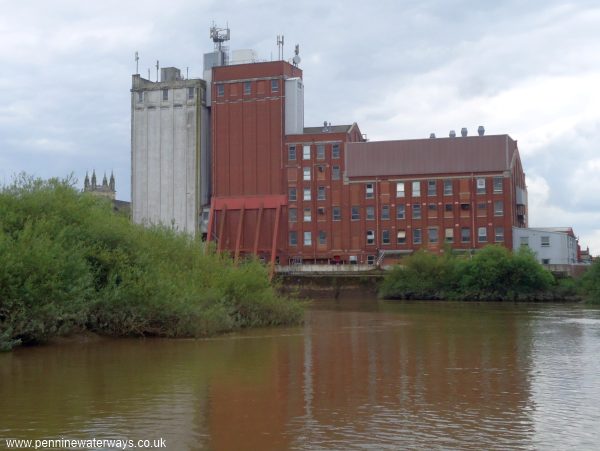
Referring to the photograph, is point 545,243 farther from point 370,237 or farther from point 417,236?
point 370,237

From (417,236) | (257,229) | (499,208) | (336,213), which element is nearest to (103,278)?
(257,229)

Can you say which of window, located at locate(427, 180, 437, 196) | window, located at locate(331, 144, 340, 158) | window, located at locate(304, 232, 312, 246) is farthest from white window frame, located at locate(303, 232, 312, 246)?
window, located at locate(427, 180, 437, 196)

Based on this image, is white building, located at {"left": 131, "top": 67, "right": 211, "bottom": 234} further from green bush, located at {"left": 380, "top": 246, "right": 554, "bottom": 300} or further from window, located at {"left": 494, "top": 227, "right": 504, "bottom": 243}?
window, located at {"left": 494, "top": 227, "right": 504, "bottom": 243}

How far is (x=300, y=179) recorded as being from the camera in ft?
313

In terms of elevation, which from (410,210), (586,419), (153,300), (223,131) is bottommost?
(586,419)

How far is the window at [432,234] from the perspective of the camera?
9088cm

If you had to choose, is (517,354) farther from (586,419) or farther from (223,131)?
(223,131)

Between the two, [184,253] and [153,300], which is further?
[184,253]

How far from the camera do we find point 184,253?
39531 millimetres

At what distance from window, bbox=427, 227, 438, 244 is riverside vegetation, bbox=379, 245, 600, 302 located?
8949 millimetres

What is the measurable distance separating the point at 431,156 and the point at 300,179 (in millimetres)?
15431

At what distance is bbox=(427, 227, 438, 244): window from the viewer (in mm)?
90875

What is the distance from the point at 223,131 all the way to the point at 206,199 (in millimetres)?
9041

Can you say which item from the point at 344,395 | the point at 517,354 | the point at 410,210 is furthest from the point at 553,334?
the point at 410,210
